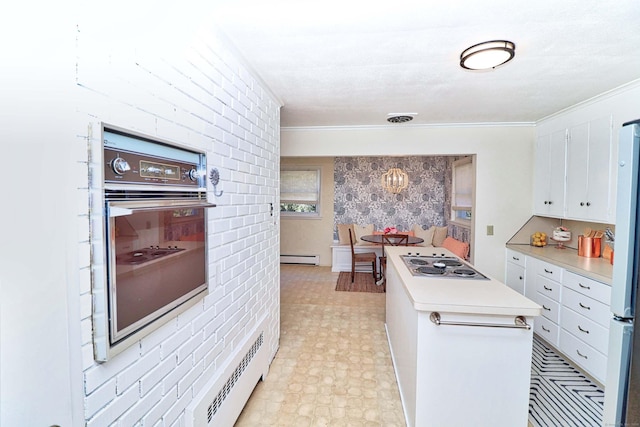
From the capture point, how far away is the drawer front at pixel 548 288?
2.83 metres

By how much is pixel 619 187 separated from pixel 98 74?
1498 mm

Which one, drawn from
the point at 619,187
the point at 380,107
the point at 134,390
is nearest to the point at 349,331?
the point at 380,107

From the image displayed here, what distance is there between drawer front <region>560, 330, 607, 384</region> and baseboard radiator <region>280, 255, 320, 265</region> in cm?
430

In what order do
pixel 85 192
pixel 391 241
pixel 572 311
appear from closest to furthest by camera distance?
pixel 85 192 → pixel 572 311 → pixel 391 241

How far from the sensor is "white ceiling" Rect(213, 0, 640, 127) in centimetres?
143

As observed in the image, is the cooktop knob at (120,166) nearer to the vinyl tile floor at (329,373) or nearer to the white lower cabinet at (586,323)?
the vinyl tile floor at (329,373)

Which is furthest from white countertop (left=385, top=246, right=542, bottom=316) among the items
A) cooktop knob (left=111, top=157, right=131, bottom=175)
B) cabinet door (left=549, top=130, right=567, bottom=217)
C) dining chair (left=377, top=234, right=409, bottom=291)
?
dining chair (left=377, top=234, right=409, bottom=291)

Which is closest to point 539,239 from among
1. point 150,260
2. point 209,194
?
point 209,194

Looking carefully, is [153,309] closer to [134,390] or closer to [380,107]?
[134,390]

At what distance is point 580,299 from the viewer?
2.53 metres

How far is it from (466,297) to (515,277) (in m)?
2.24

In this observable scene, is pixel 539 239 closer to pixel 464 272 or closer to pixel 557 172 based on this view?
pixel 557 172

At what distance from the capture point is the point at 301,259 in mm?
6492

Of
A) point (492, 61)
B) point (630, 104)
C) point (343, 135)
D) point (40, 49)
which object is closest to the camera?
point (40, 49)
